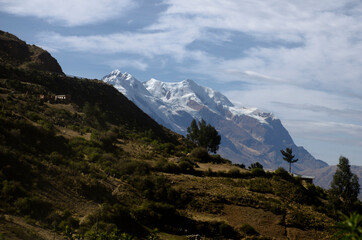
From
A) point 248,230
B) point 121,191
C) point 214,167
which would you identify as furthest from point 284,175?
point 121,191

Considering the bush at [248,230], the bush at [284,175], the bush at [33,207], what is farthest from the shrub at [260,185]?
the bush at [33,207]

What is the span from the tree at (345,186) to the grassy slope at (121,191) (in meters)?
3.08

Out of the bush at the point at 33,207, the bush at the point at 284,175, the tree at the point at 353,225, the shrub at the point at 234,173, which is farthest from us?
the bush at the point at 284,175

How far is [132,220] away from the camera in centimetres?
3259

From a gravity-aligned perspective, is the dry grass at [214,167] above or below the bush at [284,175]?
below

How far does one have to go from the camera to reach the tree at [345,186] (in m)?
49.7

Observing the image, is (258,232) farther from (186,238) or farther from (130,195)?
(130,195)

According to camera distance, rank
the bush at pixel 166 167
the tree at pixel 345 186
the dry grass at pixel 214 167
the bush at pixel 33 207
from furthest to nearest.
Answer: the dry grass at pixel 214 167 < the tree at pixel 345 186 < the bush at pixel 166 167 < the bush at pixel 33 207

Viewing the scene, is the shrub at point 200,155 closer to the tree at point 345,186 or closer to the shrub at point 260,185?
the shrub at point 260,185

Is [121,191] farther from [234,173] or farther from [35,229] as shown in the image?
[234,173]

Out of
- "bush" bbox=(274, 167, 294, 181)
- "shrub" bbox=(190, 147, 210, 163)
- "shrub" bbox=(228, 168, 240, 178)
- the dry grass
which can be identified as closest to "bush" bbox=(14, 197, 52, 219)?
the dry grass

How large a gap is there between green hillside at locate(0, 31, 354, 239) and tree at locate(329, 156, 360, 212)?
101 inches

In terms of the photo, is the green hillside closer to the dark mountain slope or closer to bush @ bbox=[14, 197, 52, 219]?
bush @ bbox=[14, 197, 52, 219]

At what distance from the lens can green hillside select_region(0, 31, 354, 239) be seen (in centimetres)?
2758
